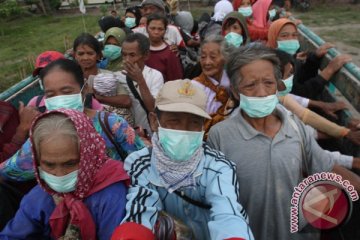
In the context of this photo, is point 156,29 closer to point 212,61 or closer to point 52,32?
point 212,61

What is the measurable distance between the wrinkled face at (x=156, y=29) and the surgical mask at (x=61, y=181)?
292 cm

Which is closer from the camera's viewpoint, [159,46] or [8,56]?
[159,46]

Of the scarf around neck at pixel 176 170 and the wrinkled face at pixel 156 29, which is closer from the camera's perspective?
the scarf around neck at pixel 176 170

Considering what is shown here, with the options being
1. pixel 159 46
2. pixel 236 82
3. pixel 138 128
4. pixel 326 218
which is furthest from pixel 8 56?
pixel 326 218

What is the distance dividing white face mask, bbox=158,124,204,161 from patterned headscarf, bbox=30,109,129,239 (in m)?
0.24

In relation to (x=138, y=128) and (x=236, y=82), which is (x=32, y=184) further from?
(x=236, y=82)

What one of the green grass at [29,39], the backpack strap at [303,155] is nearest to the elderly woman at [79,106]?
the backpack strap at [303,155]

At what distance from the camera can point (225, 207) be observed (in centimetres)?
159

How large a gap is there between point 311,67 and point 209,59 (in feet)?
4.73

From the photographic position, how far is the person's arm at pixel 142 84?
326cm

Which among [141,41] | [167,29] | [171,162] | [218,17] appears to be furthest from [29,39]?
[171,162]

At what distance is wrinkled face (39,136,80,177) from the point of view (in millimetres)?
1661

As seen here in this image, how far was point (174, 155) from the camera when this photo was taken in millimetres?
1812

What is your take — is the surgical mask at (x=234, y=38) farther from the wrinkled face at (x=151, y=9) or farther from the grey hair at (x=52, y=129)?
the grey hair at (x=52, y=129)
